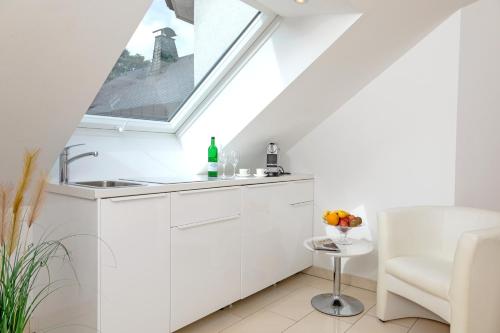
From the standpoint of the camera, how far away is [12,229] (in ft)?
4.20

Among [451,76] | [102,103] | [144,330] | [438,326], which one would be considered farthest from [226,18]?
[438,326]

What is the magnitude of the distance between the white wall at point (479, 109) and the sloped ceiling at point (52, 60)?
222 cm

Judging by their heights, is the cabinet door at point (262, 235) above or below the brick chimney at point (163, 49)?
below

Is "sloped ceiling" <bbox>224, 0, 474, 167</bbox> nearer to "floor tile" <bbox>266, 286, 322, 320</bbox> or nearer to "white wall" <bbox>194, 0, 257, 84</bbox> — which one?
"white wall" <bbox>194, 0, 257, 84</bbox>

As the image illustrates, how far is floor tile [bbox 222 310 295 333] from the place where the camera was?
2.28m

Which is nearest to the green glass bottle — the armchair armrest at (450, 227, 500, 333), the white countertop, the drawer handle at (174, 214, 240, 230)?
the white countertop

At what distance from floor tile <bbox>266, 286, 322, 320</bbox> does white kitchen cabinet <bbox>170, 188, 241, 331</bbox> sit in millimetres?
340

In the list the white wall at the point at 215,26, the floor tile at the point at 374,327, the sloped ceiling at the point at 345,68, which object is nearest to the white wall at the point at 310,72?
the sloped ceiling at the point at 345,68

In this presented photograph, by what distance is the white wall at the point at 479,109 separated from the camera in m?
2.52

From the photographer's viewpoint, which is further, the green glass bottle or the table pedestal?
the green glass bottle

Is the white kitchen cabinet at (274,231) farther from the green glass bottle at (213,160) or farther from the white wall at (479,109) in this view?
the white wall at (479,109)

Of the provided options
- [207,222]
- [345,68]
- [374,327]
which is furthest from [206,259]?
[345,68]

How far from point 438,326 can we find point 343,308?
23.4 inches

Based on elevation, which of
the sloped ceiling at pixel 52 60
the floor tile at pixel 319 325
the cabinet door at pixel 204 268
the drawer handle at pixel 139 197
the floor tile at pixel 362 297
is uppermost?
the sloped ceiling at pixel 52 60
